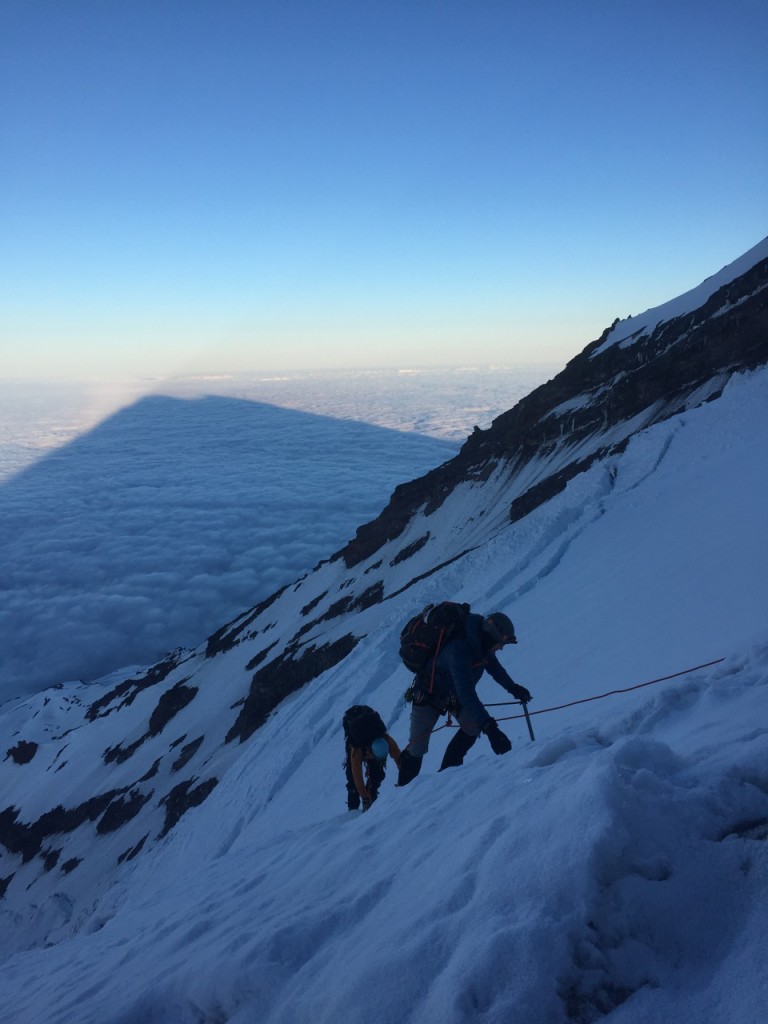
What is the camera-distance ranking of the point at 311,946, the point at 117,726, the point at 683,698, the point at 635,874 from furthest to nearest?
1. the point at 117,726
2. the point at 683,698
3. the point at 311,946
4. the point at 635,874

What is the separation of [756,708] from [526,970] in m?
2.49

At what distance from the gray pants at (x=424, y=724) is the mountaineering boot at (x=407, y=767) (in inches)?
2.9

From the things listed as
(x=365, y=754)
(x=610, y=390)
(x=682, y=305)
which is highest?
(x=682, y=305)

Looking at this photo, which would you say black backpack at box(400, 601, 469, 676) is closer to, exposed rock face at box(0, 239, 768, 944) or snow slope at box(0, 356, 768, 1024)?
snow slope at box(0, 356, 768, 1024)

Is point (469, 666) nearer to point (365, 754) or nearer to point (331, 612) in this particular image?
point (365, 754)

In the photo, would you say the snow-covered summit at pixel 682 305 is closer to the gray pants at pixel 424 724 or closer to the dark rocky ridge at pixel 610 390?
the dark rocky ridge at pixel 610 390

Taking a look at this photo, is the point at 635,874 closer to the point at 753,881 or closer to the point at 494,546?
the point at 753,881

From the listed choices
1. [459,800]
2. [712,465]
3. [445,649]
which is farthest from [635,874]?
[712,465]

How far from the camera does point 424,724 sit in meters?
6.52

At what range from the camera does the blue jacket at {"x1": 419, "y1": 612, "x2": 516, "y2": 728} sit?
231 inches

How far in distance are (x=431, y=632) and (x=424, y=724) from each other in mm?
1252

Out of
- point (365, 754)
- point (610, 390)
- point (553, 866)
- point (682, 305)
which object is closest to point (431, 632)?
point (365, 754)

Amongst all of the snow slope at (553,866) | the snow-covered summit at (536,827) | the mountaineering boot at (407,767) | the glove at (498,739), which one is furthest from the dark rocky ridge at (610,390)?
the glove at (498,739)

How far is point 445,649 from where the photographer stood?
5.96m
